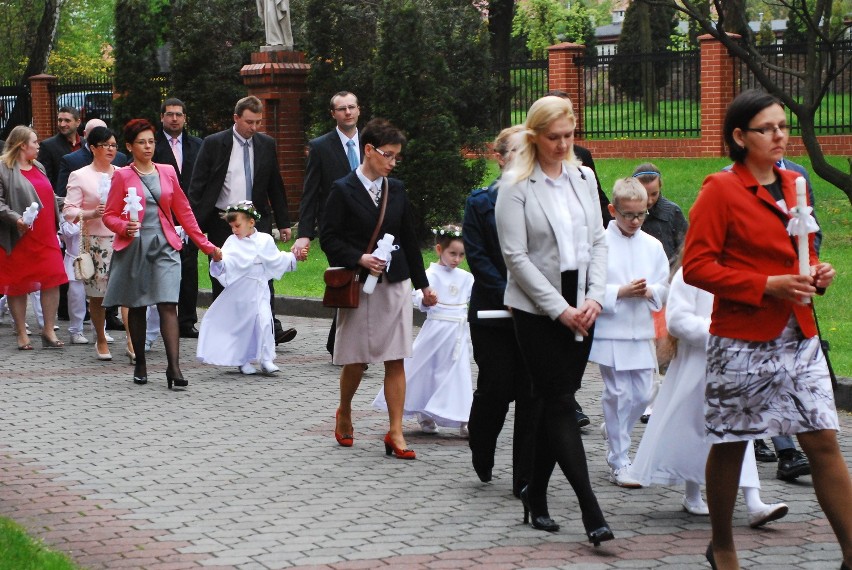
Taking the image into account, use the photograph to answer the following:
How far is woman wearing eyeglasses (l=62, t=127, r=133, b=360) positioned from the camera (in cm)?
1266

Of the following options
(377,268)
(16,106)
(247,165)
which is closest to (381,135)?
(377,268)

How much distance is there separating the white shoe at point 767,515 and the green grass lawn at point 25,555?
9.57ft

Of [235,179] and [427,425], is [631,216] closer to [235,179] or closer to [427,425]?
[427,425]

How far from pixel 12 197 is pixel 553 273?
8.38 meters

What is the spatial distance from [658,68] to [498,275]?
19.6 m

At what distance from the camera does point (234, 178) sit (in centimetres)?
1290

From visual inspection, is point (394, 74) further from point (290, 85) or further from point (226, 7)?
point (226, 7)

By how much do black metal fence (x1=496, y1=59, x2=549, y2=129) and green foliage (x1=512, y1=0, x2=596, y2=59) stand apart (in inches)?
1023

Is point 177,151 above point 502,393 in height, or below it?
above

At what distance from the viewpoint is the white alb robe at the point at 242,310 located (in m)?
11.6

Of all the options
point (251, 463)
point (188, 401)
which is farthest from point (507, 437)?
point (188, 401)

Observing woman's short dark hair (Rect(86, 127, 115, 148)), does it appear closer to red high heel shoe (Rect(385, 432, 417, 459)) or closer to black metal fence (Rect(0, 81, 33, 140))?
red high heel shoe (Rect(385, 432, 417, 459))

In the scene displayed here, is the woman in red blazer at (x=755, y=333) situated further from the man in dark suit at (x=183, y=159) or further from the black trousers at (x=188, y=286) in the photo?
the black trousers at (x=188, y=286)

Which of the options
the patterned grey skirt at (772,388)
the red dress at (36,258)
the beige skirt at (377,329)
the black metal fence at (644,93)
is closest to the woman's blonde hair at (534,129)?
the patterned grey skirt at (772,388)
